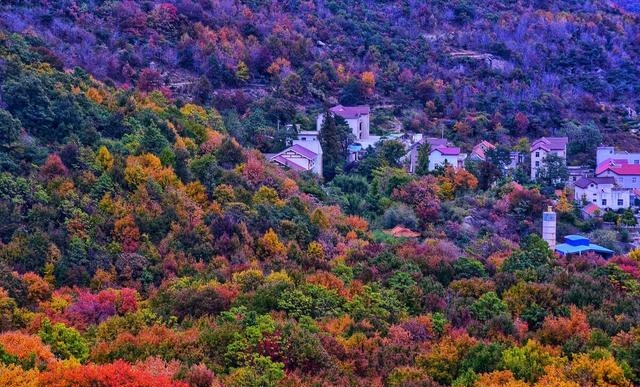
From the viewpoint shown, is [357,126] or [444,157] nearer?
[444,157]

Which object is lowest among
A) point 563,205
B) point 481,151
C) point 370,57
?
point 481,151

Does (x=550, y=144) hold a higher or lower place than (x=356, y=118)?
lower

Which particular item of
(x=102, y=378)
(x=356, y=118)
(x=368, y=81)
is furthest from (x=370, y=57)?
(x=102, y=378)

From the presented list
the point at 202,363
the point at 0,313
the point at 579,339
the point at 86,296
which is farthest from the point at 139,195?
the point at 579,339

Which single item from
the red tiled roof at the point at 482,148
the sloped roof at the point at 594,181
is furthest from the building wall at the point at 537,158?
the sloped roof at the point at 594,181

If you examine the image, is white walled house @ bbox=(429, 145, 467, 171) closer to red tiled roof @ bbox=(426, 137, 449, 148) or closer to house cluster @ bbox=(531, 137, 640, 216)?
red tiled roof @ bbox=(426, 137, 449, 148)

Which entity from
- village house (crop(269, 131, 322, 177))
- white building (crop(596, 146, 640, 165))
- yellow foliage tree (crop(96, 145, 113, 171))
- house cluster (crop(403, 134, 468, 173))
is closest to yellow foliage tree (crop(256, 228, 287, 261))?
yellow foliage tree (crop(96, 145, 113, 171))

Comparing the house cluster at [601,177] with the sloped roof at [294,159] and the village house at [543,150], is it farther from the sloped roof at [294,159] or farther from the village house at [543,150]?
the sloped roof at [294,159]

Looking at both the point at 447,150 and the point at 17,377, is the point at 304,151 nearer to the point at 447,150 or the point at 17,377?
the point at 447,150
